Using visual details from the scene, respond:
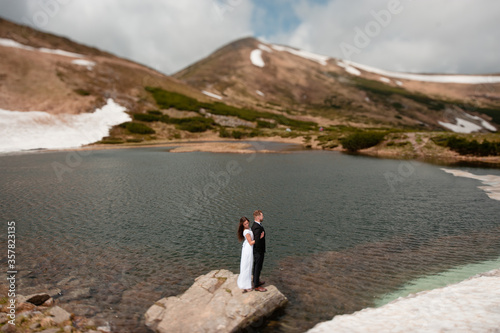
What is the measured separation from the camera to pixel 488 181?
36688mm

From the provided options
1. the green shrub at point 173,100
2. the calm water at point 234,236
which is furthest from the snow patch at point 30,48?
the calm water at point 234,236

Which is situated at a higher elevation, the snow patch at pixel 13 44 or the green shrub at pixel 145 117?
the snow patch at pixel 13 44

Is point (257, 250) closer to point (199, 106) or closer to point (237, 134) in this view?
point (237, 134)

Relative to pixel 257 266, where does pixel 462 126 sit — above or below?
above

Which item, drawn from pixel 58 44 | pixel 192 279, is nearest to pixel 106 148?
pixel 192 279

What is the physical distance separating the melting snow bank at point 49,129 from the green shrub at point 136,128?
13.9ft

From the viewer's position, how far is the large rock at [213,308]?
1021 centimetres

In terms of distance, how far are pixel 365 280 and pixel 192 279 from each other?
323 inches

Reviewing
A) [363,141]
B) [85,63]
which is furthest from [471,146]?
[85,63]

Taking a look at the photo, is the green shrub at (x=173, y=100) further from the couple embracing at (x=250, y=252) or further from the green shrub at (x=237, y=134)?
the couple embracing at (x=250, y=252)

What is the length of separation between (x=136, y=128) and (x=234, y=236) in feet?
305

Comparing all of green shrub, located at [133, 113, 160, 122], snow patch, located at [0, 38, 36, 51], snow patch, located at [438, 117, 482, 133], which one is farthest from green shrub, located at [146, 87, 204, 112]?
snow patch, located at [438, 117, 482, 133]

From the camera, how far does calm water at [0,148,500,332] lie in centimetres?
1299

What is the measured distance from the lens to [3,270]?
14820 millimetres
